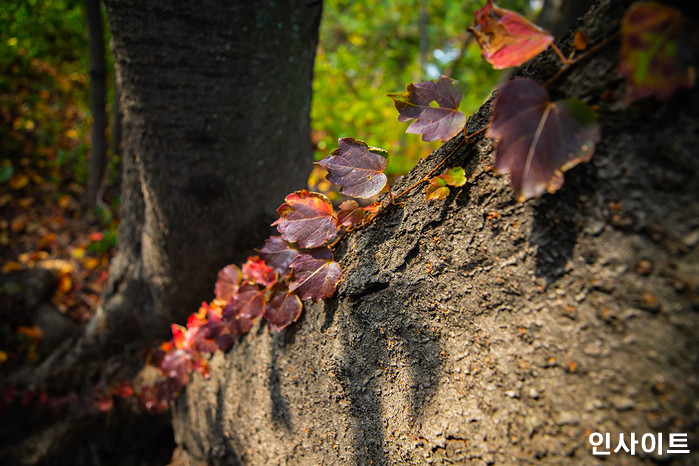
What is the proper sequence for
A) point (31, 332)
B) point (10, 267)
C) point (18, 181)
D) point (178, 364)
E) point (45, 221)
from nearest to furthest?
point (178, 364)
point (31, 332)
point (10, 267)
point (45, 221)
point (18, 181)

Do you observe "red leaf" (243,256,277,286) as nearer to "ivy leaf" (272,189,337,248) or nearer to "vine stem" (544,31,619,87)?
"ivy leaf" (272,189,337,248)

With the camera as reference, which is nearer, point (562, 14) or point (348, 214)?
point (348, 214)

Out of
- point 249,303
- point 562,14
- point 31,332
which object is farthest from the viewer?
point 562,14

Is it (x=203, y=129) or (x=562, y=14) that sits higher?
(x=562, y=14)

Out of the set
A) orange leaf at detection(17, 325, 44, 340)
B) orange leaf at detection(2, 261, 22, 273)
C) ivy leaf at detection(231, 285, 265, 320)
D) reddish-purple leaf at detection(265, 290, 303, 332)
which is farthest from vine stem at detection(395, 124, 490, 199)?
orange leaf at detection(2, 261, 22, 273)

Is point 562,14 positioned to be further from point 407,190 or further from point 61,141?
point 61,141

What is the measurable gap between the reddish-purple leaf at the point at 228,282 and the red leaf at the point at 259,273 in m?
0.09

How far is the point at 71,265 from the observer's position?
10.0 ft

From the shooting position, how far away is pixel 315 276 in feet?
2.88

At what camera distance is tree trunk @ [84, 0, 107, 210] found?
2498mm

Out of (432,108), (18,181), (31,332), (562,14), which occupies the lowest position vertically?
(31,332)

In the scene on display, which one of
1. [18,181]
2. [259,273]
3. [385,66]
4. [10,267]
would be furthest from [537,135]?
[385,66]

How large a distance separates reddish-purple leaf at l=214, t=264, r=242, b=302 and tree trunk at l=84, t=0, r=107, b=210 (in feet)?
7.86

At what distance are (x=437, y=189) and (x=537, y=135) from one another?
0.24m
